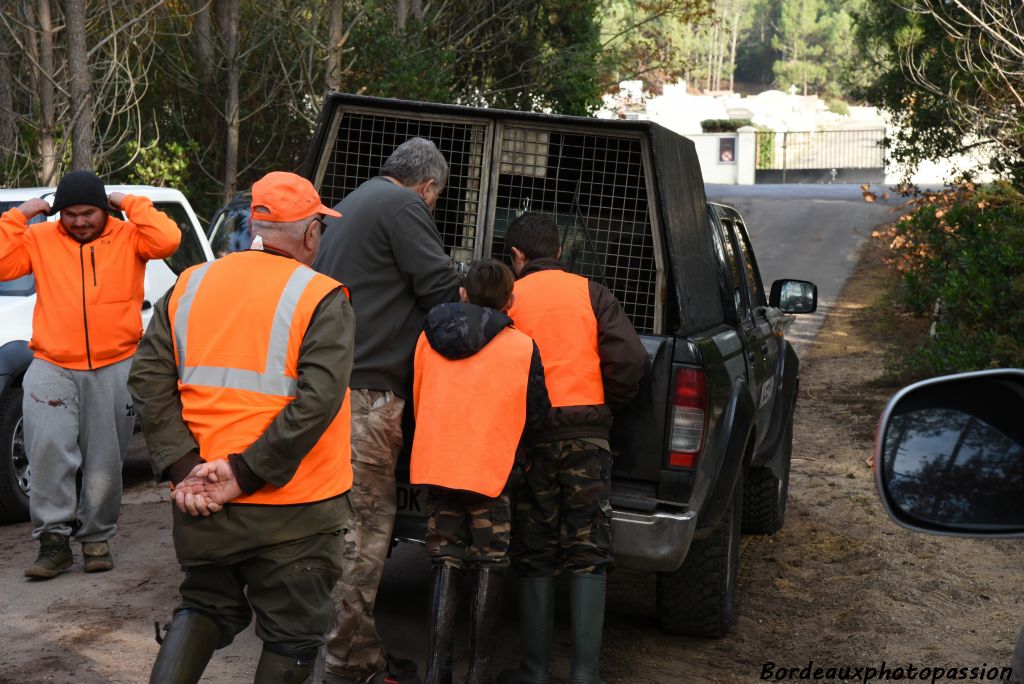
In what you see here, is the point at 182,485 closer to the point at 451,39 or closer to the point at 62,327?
the point at 62,327

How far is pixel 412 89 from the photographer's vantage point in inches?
742

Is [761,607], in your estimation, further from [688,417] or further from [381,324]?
[381,324]

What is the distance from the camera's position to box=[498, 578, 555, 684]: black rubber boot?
494cm

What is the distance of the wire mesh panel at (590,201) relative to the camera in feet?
19.3

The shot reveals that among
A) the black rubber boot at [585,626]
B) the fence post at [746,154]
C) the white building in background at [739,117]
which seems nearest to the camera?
the black rubber boot at [585,626]

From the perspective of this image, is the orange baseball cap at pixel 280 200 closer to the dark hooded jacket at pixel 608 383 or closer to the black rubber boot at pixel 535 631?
the dark hooded jacket at pixel 608 383

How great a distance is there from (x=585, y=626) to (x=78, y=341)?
9.99 feet

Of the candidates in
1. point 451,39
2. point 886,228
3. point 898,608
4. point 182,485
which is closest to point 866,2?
point 886,228

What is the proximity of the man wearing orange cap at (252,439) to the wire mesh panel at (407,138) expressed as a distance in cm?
221

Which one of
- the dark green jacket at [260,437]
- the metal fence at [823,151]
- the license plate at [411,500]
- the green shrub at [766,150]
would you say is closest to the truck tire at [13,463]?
the license plate at [411,500]

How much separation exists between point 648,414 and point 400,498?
1060mm

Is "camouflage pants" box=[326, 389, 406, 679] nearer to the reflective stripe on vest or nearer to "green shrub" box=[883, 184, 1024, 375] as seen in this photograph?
the reflective stripe on vest

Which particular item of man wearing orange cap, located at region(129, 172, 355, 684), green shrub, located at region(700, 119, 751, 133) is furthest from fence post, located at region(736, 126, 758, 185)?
man wearing orange cap, located at region(129, 172, 355, 684)

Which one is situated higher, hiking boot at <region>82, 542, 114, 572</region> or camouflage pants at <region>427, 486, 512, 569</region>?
camouflage pants at <region>427, 486, 512, 569</region>
